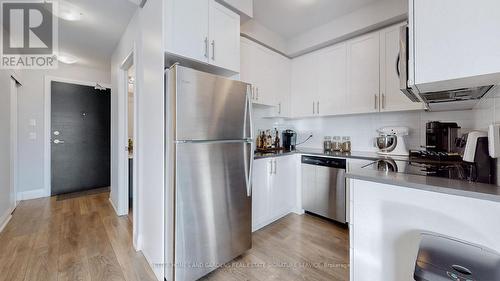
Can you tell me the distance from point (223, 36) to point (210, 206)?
154cm

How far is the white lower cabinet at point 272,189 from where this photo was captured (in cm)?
235

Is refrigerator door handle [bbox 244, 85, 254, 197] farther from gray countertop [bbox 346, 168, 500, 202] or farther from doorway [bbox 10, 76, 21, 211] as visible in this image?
doorway [bbox 10, 76, 21, 211]

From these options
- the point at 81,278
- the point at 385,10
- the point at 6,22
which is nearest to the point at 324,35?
the point at 385,10

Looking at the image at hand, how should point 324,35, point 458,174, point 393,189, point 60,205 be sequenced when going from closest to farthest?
point 393,189
point 458,174
point 324,35
point 60,205

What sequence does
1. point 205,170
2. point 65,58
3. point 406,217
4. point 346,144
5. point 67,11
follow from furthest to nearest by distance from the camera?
point 65,58, point 346,144, point 67,11, point 205,170, point 406,217

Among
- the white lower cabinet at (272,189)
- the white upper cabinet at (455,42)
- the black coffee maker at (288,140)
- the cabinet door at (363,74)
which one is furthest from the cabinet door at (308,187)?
the white upper cabinet at (455,42)

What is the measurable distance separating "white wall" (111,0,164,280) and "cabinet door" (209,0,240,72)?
45 centimetres

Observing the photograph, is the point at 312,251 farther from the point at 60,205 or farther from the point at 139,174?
the point at 60,205

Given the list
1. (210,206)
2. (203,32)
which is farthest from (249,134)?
(203,32)

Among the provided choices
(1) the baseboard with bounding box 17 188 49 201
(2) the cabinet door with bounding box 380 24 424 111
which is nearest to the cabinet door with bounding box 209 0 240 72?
(2) the cabinet door with bounding box 380 24 424 111

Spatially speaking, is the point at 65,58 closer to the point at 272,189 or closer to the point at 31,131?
the point at 31,131

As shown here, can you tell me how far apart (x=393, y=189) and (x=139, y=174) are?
2143 mm

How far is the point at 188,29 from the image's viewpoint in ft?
5.37

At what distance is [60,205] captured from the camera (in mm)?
3160
